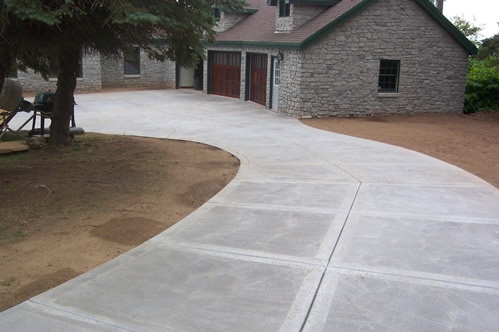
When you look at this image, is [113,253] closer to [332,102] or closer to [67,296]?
[67,296]

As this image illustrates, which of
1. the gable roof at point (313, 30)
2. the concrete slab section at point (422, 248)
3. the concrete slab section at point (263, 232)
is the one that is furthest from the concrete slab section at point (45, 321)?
the gable roof at point (313, 30)

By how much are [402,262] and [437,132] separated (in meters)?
13.5

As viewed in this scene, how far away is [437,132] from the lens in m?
18.2

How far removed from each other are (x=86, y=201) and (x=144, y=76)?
28.6m

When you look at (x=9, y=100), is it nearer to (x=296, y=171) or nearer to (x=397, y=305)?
(x=296, y=171)

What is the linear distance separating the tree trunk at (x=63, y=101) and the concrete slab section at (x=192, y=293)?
8866mm

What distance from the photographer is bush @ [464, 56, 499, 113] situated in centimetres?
2394

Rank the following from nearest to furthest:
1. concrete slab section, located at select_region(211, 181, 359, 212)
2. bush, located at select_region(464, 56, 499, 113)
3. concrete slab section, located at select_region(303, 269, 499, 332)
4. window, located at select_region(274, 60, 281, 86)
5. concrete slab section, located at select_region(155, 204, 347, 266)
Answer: concrete slab section, located at select_region(303, 269, 499, 332) → concrete slab section, located at select_region(155, 204, 347, 266) → concrete slab section, located at select_region(211, 181, 359, 212) → window, located at select_region(274, 60, 281, 86) → bush, located at select_region(464, 56, 499, 113)

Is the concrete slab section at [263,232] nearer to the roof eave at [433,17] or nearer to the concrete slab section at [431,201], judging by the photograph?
the concrete slab section at [431,201]

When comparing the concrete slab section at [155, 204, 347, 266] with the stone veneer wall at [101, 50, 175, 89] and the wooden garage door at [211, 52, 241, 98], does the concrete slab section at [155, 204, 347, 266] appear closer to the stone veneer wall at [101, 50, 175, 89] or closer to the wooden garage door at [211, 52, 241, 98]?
the wooden garage door at [211, 52, 241, 98]

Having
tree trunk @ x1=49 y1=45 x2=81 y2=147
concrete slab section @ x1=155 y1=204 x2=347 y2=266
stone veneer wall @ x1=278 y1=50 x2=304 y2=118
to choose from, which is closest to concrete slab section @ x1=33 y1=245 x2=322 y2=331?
concrete slab section @ x1=155 y1=204 x2=347 y2=266

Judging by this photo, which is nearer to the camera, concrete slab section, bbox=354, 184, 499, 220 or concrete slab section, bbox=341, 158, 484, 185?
concrete slab section, bbox=354, 184, 499, 220

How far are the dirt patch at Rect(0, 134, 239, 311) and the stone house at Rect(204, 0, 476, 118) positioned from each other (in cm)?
851

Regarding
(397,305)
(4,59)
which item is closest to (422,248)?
(397,305)
